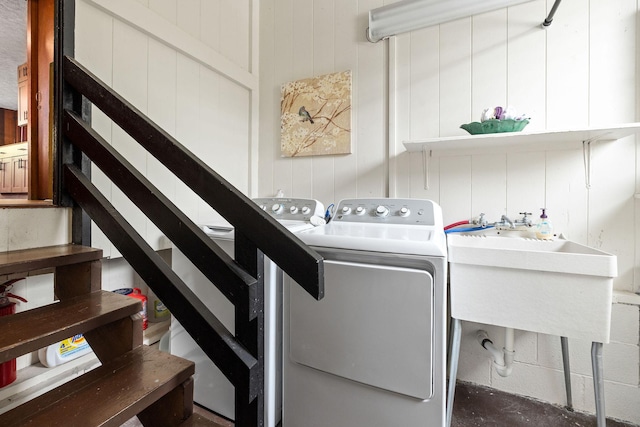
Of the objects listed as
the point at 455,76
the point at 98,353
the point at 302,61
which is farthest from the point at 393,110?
the point at 98,353

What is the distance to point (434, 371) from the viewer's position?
1.06 m

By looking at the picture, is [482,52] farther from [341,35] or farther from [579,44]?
[341,35]

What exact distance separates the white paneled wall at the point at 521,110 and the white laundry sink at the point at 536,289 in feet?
1.58

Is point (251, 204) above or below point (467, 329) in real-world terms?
above

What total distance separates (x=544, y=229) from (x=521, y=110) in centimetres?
72

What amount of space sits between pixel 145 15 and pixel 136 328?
1.70 metres

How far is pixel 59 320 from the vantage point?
86 cm

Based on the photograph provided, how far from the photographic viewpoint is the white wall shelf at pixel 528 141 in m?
1.39

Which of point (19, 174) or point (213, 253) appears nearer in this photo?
point (213, 253)

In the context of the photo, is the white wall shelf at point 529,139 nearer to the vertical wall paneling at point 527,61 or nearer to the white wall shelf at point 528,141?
the white wall shelf at point 528,141

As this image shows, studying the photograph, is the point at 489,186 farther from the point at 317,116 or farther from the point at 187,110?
the point at 187,110

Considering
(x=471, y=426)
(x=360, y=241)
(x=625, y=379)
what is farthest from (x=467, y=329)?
(x=360, y=241)

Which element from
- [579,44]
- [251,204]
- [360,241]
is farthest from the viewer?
[579,44]

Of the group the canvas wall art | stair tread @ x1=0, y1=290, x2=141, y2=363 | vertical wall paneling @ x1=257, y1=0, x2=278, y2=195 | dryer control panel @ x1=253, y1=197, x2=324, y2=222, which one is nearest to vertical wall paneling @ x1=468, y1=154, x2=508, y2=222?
the canvas wall art
